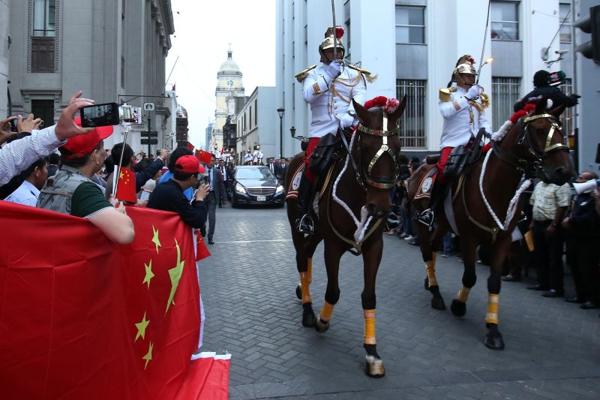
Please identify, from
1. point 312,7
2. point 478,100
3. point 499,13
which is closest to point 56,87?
point 312,7

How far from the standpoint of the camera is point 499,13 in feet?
80.1

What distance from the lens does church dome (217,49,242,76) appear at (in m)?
145

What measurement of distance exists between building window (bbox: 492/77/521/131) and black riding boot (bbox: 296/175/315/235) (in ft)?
67.7

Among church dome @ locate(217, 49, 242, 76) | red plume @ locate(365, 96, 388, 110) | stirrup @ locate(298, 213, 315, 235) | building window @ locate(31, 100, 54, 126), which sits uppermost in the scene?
church dome @ locate(217, 49, 242, 76)

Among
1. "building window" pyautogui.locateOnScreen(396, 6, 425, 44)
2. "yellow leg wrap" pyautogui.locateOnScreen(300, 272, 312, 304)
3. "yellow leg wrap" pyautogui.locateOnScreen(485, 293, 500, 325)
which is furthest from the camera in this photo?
"building window" pyautogui.locateOnScreen(396, 6, 425, 44)

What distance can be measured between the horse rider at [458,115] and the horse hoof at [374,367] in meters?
2.88

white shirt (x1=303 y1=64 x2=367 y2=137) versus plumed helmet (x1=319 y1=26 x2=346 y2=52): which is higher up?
plumed helmet (x1=319 y1=26 x2=346 y2=52)

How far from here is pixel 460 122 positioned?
285 inches

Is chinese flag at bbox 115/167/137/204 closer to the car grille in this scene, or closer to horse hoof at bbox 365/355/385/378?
horse hoof at bbox 365/355/385/378

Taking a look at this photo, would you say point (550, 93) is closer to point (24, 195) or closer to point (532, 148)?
point (532, 148)

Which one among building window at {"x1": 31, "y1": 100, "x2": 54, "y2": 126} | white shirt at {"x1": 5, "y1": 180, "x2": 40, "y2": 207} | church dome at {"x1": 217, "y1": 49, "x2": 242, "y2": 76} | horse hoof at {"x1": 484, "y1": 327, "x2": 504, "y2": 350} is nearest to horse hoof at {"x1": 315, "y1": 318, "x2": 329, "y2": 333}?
horse hoof at {"x1": 484, "y1": 327, "x2": 504, "y2": 350}

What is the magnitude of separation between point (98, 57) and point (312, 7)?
13.6m

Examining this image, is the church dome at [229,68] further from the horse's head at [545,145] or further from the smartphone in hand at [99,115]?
the smartphone in hand at [99,115]

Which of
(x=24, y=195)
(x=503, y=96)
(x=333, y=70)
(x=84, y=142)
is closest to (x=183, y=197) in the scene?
(x=24, y=195)
